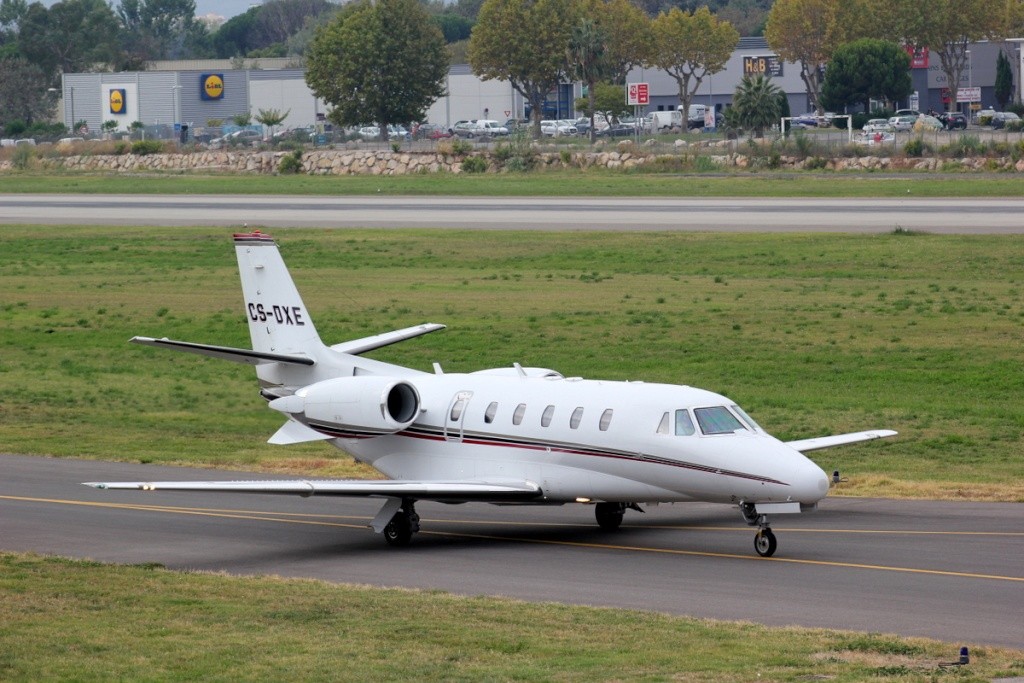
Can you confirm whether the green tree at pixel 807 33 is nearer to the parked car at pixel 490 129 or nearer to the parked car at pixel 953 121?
the parked car at pixel 953 121

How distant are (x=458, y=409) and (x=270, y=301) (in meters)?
5.63

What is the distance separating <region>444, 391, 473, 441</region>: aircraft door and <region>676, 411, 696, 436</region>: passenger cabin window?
13.6 ft

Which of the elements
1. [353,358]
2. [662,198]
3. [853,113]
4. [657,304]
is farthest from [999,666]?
[853,113]

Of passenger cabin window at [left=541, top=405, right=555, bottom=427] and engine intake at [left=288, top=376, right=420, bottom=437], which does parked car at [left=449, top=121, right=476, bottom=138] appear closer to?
engine intake at [left=288, top=376, right=420, bottom=437]

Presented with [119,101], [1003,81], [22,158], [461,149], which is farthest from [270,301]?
[119,101]

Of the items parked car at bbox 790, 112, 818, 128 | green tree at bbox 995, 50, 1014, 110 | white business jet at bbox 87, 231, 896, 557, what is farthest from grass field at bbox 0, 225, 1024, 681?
green tree at bbox 995, 50, 1014, 110

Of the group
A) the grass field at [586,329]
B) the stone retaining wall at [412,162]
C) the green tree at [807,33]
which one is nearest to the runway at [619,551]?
the grass field at [586,329]

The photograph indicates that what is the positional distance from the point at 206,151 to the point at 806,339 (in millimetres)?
99584

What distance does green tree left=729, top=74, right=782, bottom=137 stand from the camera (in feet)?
442

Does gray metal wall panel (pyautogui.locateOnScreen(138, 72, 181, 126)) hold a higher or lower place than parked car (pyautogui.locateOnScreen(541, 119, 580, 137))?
higher

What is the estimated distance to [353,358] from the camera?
29.6m

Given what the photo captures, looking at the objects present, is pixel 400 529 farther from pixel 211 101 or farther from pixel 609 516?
pixel 211 101

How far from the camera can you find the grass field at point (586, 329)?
119 feet

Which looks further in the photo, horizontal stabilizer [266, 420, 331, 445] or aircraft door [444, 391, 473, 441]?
horizontal stabilizer [266, 420, 331, 445]
